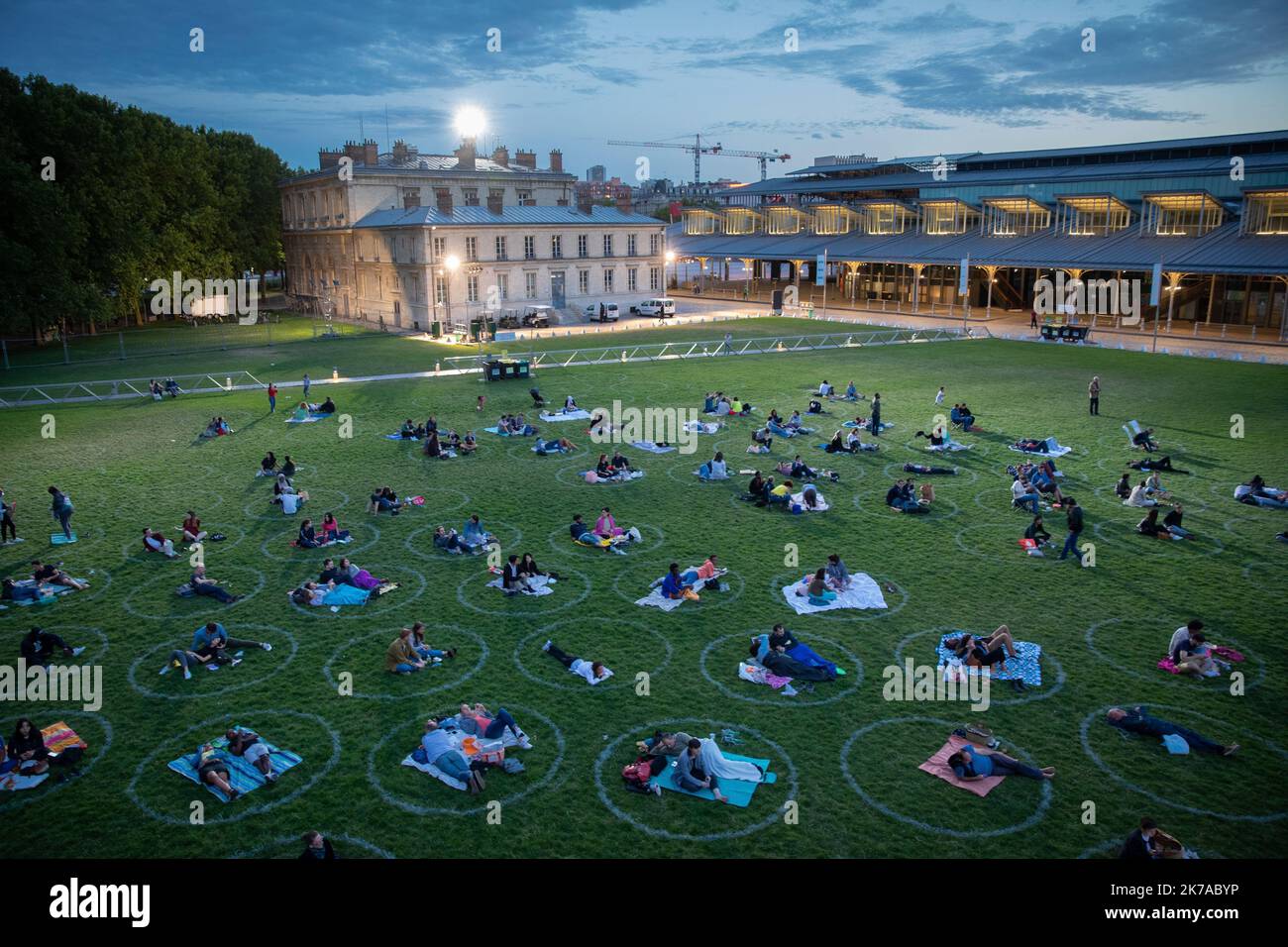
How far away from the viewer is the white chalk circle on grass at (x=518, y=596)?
723 inches

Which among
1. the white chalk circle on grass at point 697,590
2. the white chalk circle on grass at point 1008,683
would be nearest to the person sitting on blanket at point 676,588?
the white chalk circle on grass at point 697,590

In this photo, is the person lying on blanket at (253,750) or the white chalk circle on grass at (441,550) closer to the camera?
the person lying on blanket at (253,750)

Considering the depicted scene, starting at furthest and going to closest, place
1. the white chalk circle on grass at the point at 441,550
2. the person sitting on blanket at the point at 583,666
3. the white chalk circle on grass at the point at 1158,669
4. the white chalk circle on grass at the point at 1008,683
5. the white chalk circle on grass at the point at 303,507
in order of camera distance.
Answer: the white chalk circle on grass at the point at 303,507 → the white chalk circle on grass at the point at 441,550 → the person sitting on blanket at the point at 583,666 → the white chalk circle on grass at the point at 1158,669 → the white chalk circle on grass at the point at 1008,683

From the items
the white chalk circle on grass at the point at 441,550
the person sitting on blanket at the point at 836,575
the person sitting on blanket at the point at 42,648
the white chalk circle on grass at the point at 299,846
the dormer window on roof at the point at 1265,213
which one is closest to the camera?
the white chalk circle on grass at the point at 299,846

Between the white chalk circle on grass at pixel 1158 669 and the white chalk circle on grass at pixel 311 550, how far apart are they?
55.4ft

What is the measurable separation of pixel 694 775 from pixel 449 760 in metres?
3.61

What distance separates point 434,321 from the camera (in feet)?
211

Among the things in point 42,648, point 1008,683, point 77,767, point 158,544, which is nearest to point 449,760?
point 77,767

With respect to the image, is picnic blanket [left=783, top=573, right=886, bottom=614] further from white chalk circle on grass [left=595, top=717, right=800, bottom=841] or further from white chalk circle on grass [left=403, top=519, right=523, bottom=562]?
white chalk circle on grass [left=403, top=519, right=523, bottom=562]

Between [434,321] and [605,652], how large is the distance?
172 feet

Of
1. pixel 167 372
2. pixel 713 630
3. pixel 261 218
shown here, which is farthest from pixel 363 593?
pixel 261 218

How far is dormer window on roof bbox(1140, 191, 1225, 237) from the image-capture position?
6334cm

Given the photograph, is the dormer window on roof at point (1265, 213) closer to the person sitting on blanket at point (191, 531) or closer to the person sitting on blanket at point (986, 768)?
the person sitting on blanket at point (986, 768)
